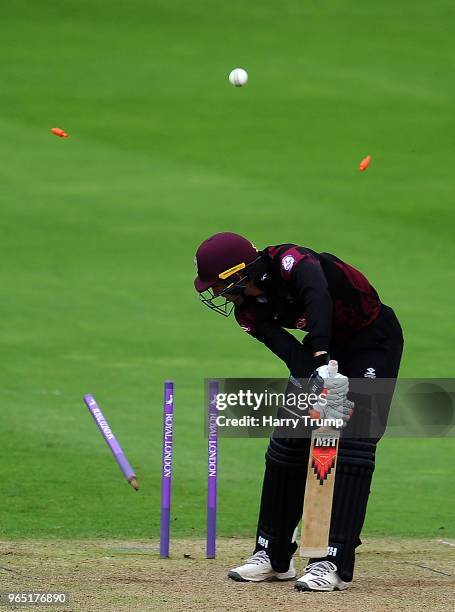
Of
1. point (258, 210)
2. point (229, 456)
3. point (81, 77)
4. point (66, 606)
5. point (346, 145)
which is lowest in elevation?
point (66, 606)

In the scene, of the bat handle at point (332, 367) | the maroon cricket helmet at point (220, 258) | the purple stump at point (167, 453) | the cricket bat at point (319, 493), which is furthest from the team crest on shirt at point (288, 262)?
the purple stump at point (167, 453)

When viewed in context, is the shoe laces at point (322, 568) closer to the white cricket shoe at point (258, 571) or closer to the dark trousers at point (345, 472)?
the dark trousers at point (345, 472)

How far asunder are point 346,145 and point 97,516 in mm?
15313

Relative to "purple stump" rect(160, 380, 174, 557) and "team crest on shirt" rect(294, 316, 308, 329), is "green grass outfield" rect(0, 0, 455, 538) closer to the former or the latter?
"purple stump" rect(160, 380, 174, 557)

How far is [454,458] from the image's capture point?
10.4m

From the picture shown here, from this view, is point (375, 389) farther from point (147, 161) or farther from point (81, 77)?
point (81, 77)

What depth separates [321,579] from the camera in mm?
5707

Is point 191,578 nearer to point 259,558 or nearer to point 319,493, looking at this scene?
point 259,558

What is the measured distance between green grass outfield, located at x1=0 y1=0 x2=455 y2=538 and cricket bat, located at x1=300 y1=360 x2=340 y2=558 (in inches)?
81.9

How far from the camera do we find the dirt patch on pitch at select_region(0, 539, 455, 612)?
17.7ft

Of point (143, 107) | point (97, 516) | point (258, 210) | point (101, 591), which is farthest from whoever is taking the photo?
point (143, 107)

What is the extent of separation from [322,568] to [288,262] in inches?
54.2

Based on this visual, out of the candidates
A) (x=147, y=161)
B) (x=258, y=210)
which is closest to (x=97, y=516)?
(x=258, y=210)

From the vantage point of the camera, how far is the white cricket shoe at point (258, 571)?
19.7ft
